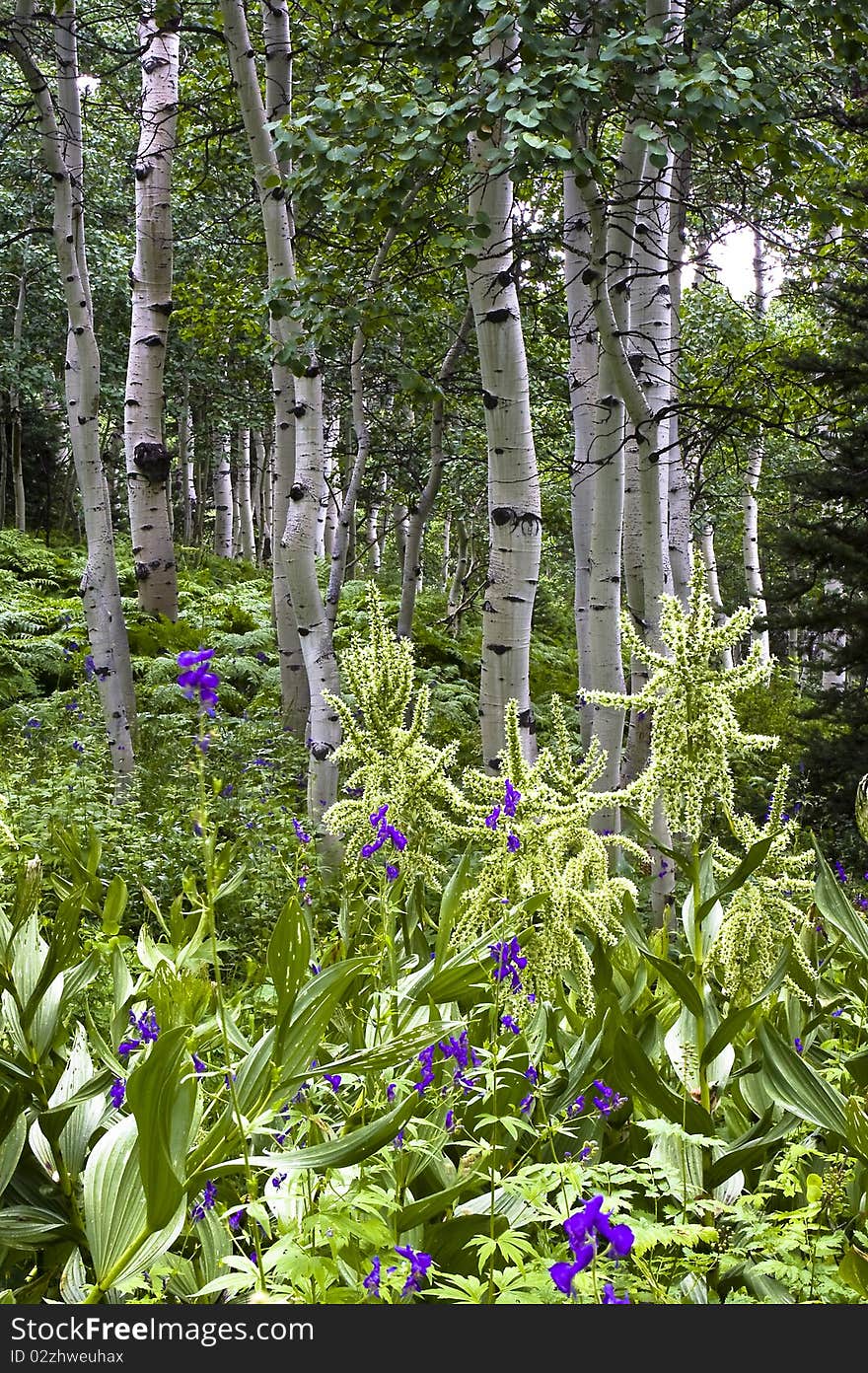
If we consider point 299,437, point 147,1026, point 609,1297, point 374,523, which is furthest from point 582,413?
point 374,523

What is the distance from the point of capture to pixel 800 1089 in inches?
74.7

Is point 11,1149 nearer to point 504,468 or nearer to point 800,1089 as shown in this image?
point 800,1089

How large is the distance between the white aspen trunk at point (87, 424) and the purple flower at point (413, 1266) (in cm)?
556

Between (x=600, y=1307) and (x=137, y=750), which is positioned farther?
(x=137, y=750)

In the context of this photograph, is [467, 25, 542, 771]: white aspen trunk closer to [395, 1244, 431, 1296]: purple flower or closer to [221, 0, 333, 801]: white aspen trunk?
[221, 0, 333, 801]: white aspen trunk

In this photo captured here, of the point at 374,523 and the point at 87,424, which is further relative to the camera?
the point at 374,523

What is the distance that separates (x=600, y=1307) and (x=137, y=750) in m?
7.15

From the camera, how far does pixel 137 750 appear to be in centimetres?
795

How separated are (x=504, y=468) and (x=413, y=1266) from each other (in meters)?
4.58

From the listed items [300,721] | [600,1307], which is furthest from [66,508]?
[600,1307]

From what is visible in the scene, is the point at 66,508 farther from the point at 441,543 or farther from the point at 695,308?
the point at 695,308

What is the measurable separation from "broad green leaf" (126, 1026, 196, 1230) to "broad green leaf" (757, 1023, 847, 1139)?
1.10 meters

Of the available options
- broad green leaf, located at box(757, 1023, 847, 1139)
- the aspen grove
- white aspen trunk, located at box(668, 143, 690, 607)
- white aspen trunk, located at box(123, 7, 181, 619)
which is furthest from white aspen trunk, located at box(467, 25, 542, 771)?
white aspen trunk, located at box(123, 7, 181, 619)

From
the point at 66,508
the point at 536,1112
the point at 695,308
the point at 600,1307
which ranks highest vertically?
the point at 695,308
